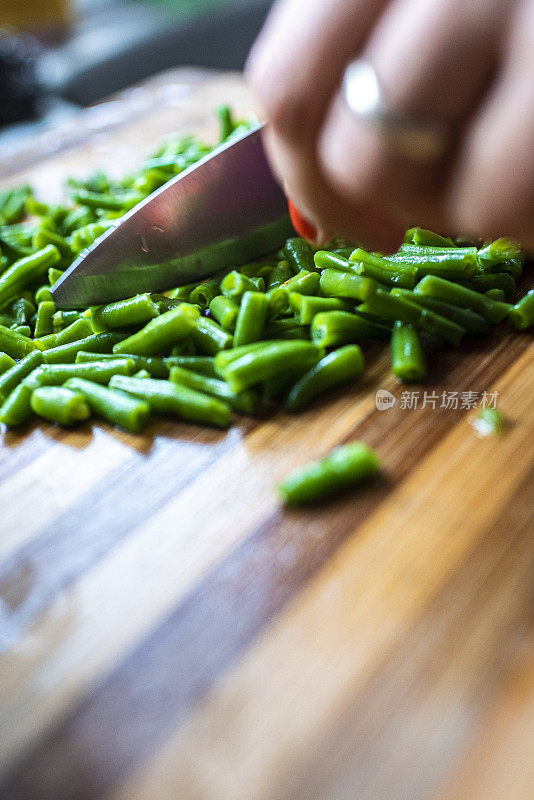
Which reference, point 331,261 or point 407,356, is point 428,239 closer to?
point 331,261

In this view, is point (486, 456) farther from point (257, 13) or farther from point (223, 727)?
point (257, 13)

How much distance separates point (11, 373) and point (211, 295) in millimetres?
648

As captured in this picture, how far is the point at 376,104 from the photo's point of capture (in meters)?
1.34

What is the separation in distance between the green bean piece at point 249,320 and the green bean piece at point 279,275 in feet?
0.89

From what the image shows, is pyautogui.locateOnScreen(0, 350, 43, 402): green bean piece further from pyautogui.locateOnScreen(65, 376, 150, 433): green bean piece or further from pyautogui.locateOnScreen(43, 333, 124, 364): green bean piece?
pyautogui.locateOnScreen(65, 376, 150, 433): green bean piece

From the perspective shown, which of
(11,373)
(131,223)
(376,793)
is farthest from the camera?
(131,223)

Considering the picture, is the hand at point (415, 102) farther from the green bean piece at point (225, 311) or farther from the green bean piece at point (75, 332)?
the green bean piece at point (75, 332)

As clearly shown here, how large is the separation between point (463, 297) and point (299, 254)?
1.90ft

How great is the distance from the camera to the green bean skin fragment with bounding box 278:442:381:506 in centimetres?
166

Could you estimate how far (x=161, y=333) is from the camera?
2160 mm

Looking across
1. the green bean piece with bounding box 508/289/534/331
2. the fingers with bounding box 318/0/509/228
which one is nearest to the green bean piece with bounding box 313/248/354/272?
the green bean piece with bounding box 508/289/534/331

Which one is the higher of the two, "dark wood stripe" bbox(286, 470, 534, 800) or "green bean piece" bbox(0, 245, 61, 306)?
"green bean piece" bbox(0, 245, 61, 306)

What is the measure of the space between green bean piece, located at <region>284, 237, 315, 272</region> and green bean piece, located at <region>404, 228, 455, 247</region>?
1.05 ft

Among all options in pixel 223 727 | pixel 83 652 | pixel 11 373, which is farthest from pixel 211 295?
pixel 223 727
